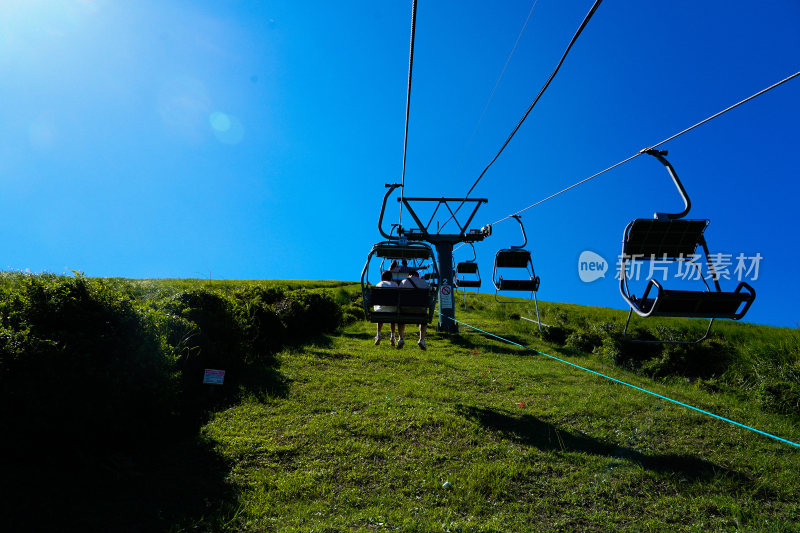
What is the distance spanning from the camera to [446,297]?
56.8 ft

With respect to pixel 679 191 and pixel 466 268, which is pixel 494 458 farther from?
pixel 466 268

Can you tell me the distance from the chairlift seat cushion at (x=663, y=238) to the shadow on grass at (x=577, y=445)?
3229 millimetres

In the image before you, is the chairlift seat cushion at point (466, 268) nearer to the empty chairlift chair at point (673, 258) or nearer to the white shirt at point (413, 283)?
the white shirt at point (413, 283)

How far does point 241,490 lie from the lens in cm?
434

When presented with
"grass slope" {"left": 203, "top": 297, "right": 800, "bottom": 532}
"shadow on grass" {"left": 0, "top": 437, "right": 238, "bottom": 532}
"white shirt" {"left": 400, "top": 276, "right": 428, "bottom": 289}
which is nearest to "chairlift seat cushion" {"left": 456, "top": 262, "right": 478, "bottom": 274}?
"grass slope" {"left": 203, "top": 297, "right": 800, "bottom": 532}

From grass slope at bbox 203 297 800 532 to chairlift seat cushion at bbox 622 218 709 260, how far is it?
10.7 ft

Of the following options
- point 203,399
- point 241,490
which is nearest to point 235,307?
point 203,399

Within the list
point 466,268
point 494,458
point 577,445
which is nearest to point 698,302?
point 577,445

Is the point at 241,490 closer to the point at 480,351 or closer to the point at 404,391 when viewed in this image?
the point at 404,391

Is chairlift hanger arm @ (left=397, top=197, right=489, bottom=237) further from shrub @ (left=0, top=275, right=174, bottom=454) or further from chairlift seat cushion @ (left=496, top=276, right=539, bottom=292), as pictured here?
shrub @ (left=0, top=275, right=174, bottom=454)

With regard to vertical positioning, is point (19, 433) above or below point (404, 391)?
above

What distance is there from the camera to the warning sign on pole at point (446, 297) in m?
17.2

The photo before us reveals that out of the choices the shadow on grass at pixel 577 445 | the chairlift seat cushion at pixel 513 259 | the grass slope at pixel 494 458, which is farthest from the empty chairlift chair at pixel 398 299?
the chairlift seat cushion at pixel 513 259

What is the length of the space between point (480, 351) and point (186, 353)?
978 cm
